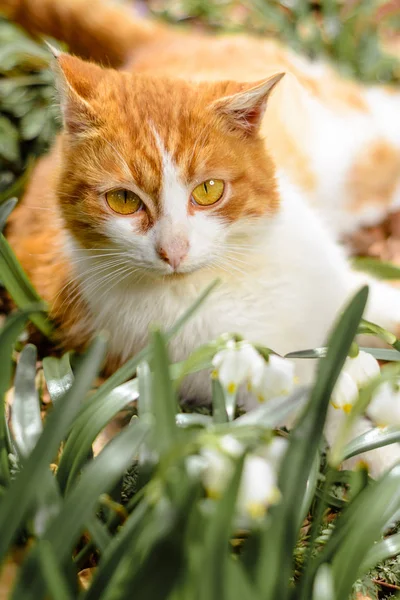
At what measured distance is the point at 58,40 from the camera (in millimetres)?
2400

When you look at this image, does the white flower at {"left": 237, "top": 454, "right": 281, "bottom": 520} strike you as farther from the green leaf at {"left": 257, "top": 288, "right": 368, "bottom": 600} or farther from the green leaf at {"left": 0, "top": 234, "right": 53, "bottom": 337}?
the green leaf at {"left": 0, "top": 234, "right": 53, "bottom": 337}

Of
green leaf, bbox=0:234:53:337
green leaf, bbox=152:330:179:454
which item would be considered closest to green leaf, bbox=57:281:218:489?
green leaf, bbox=152:330:179:454

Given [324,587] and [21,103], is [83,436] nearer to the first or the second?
[324,587]

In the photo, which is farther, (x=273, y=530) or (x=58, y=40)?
(x=58, y=40)

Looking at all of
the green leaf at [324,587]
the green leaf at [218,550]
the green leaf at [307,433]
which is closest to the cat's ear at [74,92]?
the green leaf at [307,433]

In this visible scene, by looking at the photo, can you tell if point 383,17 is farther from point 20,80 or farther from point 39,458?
point 39,458

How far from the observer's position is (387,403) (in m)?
1.03

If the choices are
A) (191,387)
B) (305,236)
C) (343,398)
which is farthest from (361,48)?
(343,398)

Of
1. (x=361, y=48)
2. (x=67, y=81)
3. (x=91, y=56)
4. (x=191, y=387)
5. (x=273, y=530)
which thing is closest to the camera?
(x=273, y=530)

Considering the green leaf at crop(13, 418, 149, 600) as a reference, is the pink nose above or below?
above

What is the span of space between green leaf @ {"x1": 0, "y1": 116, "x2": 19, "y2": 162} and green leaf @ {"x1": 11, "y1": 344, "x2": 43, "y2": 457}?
1312mm

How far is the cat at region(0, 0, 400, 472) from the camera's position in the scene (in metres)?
1.24

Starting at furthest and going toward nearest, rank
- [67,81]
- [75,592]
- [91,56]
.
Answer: [91,56] < [67,81] < [75,592]

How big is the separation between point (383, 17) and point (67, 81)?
258 centimetres
